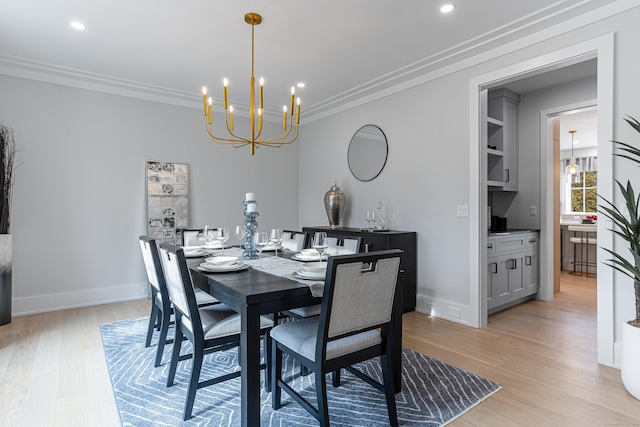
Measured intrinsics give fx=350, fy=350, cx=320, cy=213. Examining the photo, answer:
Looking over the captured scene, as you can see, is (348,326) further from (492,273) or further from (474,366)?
(492,273)

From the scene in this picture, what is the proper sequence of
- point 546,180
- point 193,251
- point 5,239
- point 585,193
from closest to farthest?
1. point 193,251
2. point 5,239
3. point 546,180
4. point 585,193

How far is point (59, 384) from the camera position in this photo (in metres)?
2.23

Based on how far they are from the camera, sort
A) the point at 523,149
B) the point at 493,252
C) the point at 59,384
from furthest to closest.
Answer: the point at 523,149 → the point at 493,252 → the point at 59,384

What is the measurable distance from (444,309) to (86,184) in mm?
4165

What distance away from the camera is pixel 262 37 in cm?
298

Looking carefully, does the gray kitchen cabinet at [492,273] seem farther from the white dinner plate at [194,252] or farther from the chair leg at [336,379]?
the white dinner plate at [194,252]

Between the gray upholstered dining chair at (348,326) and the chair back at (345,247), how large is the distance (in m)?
0.74

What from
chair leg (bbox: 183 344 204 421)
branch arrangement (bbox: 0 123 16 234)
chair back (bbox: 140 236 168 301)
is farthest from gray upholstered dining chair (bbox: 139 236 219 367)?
branch arrangement (bbox: 0 123 16 234)

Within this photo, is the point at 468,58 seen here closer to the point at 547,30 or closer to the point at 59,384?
the point at 547,30

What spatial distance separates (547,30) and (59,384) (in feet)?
14.2

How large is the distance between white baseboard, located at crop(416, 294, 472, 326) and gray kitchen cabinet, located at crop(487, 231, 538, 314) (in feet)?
1.21

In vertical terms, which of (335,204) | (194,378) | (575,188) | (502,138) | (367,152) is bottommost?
(194,378)

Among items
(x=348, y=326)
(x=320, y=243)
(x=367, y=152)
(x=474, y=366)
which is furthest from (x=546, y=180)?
(x=348, y=326)

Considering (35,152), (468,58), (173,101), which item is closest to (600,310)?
(468,58)
